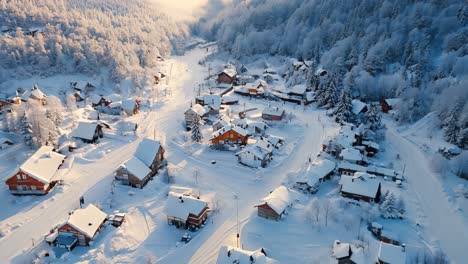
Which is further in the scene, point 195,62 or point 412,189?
point 195,62

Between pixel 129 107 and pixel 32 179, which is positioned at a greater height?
pixel 129 107

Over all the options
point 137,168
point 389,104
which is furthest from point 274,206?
point 389,104

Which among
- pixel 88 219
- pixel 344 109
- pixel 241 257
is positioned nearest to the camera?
pixel 241 257

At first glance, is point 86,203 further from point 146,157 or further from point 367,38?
point 367,38

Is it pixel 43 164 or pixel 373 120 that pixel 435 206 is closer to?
pixel 373 120

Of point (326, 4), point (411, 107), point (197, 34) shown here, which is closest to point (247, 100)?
point (411, 107)

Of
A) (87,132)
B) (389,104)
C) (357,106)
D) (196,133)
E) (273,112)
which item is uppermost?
(389,104)

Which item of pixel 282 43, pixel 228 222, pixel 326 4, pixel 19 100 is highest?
pixel 326 4
